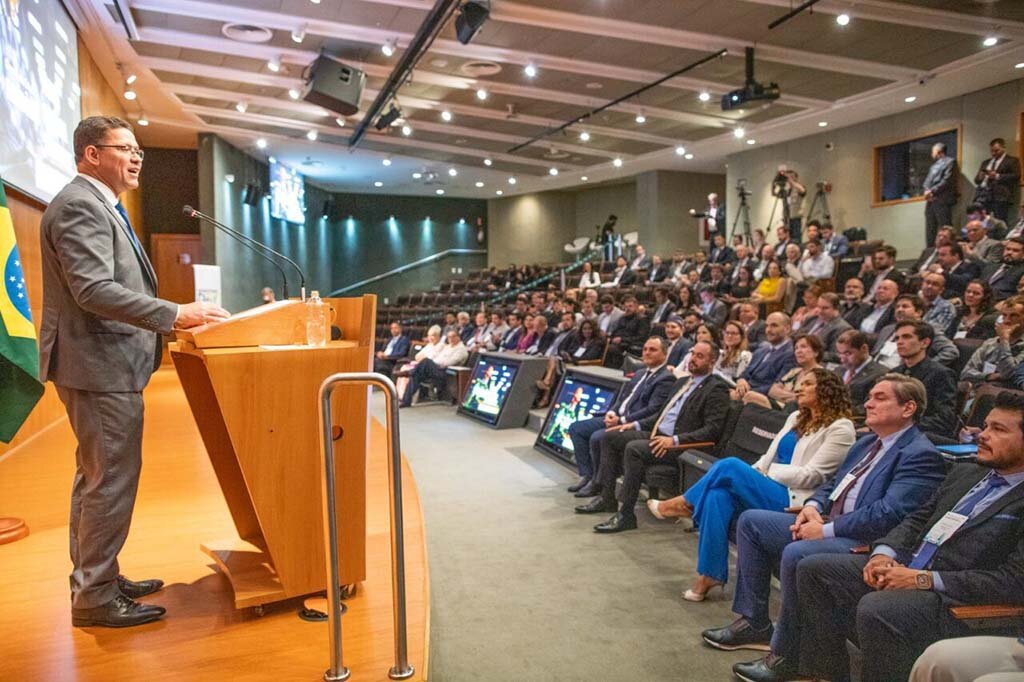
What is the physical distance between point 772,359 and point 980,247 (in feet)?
10.2

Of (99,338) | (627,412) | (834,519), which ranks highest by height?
(99,338)

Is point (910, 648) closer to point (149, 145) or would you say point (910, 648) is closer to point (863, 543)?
point (863, 543)

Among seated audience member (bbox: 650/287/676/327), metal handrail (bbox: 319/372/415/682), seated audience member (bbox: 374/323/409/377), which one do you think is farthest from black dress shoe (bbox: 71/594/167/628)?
seated audience member (bbox: 374/323/409/377)

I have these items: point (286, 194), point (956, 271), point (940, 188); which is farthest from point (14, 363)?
point (286, 194)

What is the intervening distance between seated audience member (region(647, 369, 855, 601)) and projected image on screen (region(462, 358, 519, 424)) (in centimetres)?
421

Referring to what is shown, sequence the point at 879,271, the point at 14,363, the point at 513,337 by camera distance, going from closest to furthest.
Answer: the point at 14,363
the point at 879,271
the point at 513,337

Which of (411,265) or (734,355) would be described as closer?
(734,355)

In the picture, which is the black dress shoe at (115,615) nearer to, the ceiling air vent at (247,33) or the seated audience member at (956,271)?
the seated audience member at (956,271)

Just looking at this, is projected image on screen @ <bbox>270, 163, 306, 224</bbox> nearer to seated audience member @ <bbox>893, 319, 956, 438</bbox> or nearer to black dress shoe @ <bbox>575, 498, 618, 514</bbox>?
black dress shoe @ <bbox>575, 498, 618, 514</bbox>

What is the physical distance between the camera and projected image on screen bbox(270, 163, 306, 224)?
45.5 ft

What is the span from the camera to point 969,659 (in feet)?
5.77

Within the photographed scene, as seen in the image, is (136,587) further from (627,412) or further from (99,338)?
(627,412)

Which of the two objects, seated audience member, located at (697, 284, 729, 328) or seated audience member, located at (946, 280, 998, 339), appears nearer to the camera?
seated audience member, located at (946, 280, 998, 339)

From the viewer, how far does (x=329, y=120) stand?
432 inches
